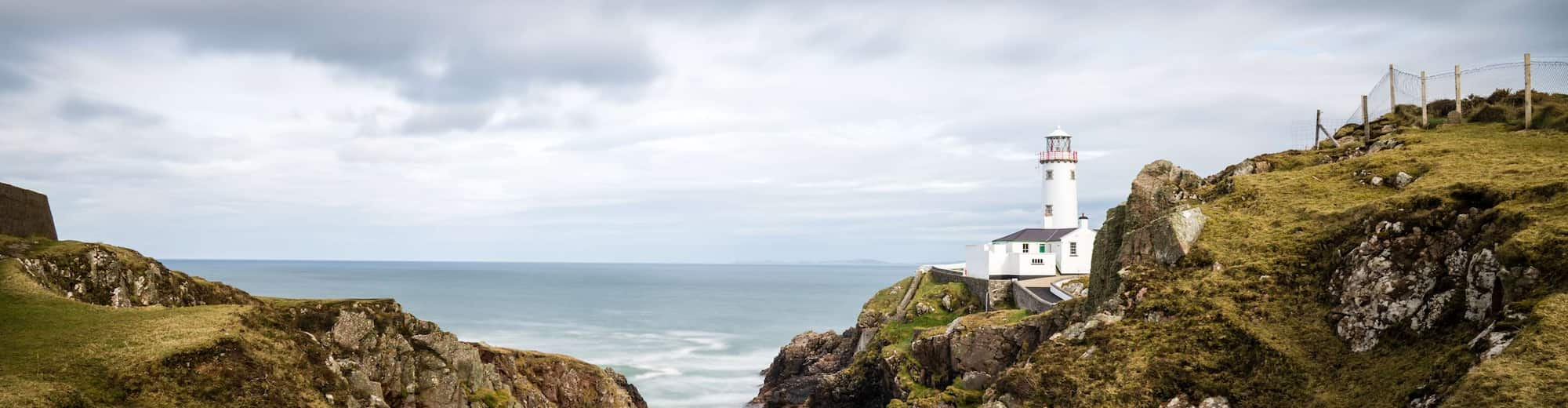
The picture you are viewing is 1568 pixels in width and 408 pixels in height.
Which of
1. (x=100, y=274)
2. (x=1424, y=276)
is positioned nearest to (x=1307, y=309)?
(x=1424, y=276)

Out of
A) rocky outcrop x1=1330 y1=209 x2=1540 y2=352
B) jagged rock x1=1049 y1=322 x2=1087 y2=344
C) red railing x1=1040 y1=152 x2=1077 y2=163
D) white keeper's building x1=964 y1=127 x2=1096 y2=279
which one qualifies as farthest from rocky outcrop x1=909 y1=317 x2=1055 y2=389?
red railing x1=1040 y1=152 x2=1077 y2=163

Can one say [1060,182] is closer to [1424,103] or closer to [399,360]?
[1424,103]

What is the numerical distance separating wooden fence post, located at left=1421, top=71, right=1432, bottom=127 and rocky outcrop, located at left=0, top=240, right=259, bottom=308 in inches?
1738

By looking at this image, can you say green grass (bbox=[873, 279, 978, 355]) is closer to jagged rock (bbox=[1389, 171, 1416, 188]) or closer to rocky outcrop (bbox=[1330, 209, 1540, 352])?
jagged rock (bbox=[1389, 171, 1416, 188])

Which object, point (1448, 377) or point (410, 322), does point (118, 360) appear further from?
point (1448, 377)

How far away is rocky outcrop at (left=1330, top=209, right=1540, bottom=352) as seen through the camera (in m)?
18.8

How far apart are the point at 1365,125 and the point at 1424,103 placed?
97.7 inches

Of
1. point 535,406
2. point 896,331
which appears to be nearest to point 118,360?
point 535,406

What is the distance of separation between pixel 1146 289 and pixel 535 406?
868 inches

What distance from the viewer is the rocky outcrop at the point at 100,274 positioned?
24.1 metres

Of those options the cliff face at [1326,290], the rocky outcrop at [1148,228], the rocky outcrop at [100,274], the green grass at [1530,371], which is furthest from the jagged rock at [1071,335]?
the rocky outcrop at [100,274]

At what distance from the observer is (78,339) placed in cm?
2039

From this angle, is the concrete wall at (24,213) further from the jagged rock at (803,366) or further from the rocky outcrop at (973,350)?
the jagged rock at (803,366)

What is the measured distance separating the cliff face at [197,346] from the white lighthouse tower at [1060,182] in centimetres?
5153
